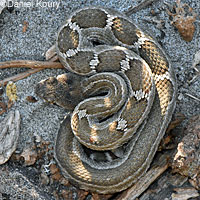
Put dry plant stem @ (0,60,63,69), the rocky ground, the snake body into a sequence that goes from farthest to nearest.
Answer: dry plant stem @ (0,60,63,69) < the rocky ground < the snake body

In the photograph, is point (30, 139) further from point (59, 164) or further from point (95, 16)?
point (95, 16)

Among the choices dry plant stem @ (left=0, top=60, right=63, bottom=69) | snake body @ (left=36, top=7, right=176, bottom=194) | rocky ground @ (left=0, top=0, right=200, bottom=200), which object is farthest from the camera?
dry plant stem @ (left=0, top=60, right=63, bottom=69)

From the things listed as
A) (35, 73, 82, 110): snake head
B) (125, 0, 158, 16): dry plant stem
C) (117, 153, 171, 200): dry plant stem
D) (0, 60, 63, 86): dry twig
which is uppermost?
(125, 0, 158, 16): dry plant stem

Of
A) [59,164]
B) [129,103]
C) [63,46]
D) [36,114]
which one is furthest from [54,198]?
[63,46]

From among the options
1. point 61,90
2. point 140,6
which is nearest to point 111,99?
point 61,90

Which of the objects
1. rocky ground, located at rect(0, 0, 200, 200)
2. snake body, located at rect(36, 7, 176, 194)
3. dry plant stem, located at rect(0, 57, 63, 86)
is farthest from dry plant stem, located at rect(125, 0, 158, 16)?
dry plant stem, located at rect(0, 57, 63, 86)

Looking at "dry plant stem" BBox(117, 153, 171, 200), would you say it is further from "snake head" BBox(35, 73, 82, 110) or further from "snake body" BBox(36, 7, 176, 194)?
"snake head" BBox(35, 73, 82, 110)

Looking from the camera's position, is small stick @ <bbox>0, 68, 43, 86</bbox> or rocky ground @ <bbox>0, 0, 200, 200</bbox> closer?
rocky ground @ <bbox>0, 0, 200, 200</bbox>
